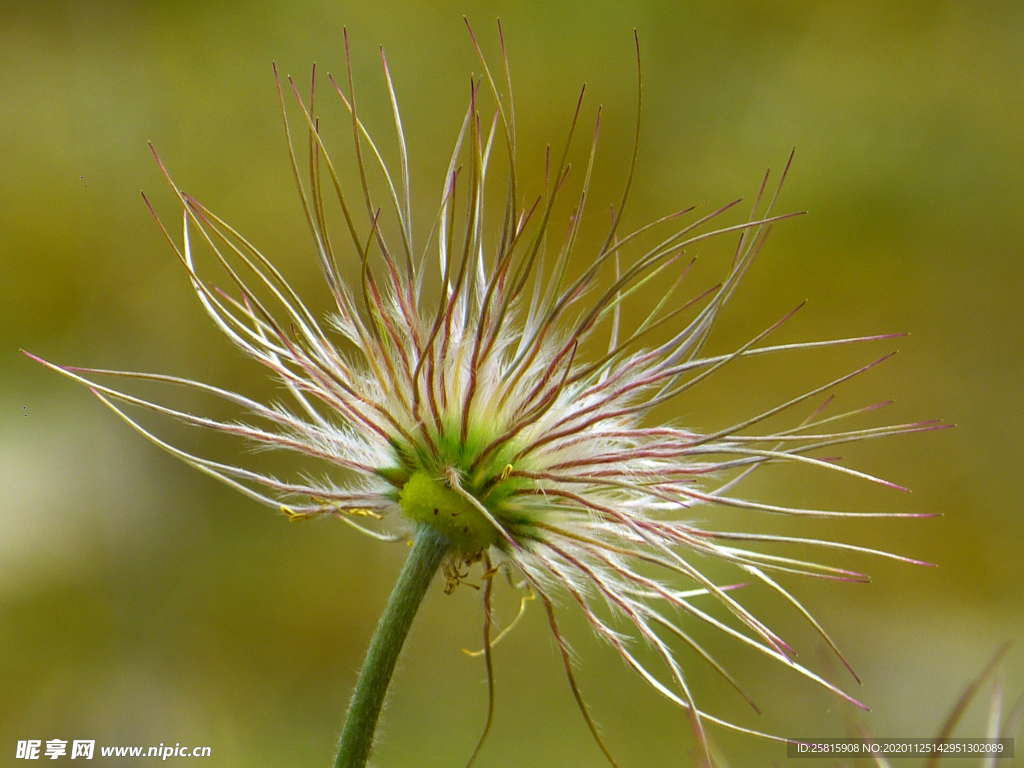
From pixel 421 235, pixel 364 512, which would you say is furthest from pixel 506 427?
pixel 421 235

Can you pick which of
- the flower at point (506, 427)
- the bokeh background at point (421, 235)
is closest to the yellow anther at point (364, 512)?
the flower at point (506, 427)

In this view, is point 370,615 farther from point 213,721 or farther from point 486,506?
point 486,506

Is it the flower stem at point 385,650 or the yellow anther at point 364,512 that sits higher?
the yellow anther at point 364,512

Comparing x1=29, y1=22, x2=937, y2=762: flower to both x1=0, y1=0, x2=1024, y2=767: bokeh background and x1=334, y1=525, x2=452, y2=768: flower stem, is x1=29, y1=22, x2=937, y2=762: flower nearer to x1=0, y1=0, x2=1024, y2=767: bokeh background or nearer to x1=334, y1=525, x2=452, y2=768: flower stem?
x1=334, y1=525, x2=452, y2=768: flower stem

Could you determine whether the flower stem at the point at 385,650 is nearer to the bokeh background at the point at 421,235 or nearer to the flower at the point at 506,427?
the flower at the point at 506,427

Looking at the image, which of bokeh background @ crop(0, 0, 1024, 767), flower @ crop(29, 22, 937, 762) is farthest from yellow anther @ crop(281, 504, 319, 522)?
bokeh background @ crop(0, 0, 1024, 767)

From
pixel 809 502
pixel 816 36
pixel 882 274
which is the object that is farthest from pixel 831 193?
pixel 809 502
